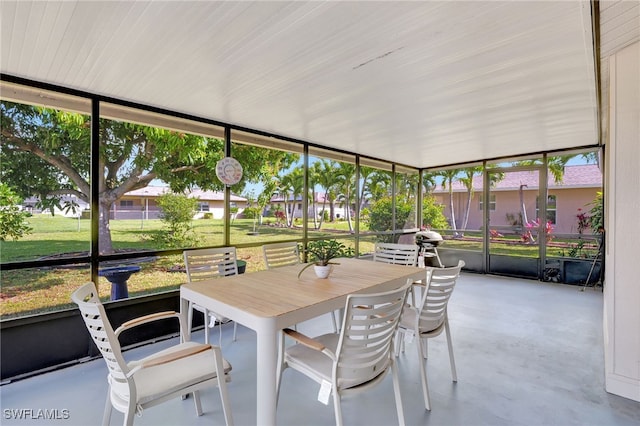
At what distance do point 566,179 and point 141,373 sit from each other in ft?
23.6

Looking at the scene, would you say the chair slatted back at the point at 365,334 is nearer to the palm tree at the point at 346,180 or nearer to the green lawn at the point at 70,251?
the green lawn at the point at 70,251

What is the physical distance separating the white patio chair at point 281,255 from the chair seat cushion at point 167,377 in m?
1.48

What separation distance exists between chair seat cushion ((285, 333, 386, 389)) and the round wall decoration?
247 centimetres

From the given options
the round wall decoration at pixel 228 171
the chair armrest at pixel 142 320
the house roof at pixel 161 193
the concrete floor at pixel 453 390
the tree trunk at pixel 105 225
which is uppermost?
the round wall decoration at pixel 228 171

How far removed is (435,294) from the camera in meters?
2.10

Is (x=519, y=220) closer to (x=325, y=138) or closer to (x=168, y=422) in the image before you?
(x=325, y=138)

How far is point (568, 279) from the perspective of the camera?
5.45 m

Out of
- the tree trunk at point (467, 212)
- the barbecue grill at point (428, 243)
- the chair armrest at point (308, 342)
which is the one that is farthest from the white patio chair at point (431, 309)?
the tree trunk at point (467, 212)

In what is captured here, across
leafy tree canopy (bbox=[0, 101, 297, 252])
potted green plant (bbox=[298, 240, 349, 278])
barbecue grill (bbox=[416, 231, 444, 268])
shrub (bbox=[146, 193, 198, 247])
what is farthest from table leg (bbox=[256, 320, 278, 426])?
barbecue grill (bbox=[416, 231, 444, 268])

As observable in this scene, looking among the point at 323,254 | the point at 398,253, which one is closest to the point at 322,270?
the point at 323,254

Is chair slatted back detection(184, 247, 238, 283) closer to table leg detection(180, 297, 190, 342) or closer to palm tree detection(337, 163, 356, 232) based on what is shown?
table leg detection(180, 297, 190, 342)

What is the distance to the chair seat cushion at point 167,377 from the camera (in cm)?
141

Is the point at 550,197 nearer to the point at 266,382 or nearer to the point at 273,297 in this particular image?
the point at 273,297

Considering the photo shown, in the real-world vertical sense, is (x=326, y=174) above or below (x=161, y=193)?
above
